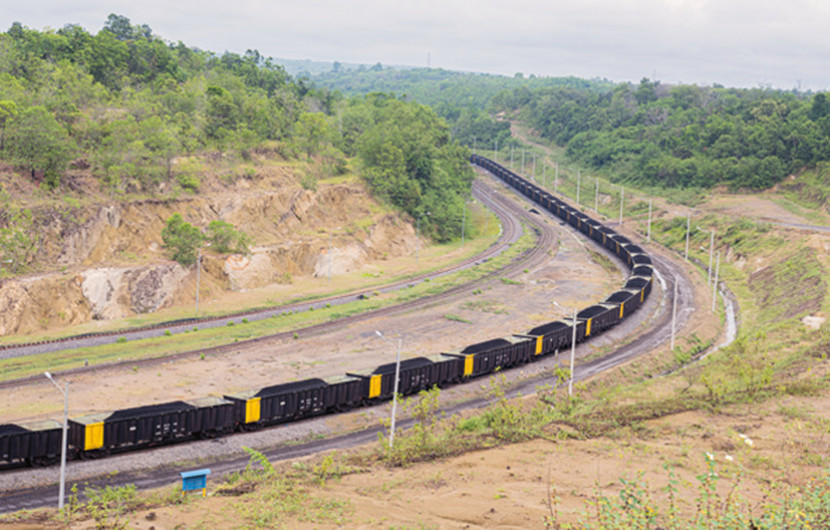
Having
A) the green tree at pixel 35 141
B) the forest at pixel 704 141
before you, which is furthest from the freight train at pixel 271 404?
the forest at pixel 704 141

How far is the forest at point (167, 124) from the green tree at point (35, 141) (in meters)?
0.09

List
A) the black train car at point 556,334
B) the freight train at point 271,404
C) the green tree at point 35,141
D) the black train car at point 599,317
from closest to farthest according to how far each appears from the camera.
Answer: the freight train at point 271,404 → the black train car at point 556,334 → the black train car at point 599,317 → the green tree at point 35,141

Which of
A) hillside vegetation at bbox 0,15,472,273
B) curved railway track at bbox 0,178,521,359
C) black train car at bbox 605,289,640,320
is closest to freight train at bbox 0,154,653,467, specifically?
black train car at bbox 605,289,640,320

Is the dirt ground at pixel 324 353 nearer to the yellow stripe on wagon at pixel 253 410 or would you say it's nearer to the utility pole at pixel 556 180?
the yellow stripe on wagon at pixel 253 410

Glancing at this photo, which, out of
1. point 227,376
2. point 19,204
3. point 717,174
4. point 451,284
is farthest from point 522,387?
point 717,174

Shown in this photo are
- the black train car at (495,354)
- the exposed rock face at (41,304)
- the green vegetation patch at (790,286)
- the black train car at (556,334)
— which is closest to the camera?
the black train car at (495,354)

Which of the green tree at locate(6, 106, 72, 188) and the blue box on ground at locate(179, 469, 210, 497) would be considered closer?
the blue box on ground at locate(179, 469, 210, 497)

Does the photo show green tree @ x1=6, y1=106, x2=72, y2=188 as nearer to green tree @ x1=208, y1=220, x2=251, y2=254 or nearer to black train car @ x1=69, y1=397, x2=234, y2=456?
green tree @ x1=208, y1=220, x2=251, y2=254

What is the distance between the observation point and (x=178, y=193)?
75375 mm

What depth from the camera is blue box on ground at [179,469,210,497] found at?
88.1 feet

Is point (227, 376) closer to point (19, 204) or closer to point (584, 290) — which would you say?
point (19, 204)

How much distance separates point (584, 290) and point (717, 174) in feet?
201

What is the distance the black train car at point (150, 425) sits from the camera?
32531 millimetres

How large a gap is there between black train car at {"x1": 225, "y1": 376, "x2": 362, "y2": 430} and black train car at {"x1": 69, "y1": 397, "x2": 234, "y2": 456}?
3.01 feet
